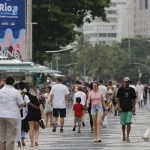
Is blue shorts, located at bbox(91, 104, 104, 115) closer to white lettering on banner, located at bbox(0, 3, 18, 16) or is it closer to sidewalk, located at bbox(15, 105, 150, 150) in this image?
sidewalk, located at bbox(15, 105, 150, 150)

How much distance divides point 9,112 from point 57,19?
36.0 m

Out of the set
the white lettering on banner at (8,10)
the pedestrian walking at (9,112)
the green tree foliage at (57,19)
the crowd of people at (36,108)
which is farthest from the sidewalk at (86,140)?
the green tree foliage at (57,19)

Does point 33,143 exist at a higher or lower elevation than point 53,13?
lower

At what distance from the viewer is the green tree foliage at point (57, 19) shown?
2083 inches

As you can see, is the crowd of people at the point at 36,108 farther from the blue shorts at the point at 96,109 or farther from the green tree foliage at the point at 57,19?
the green tree foliage at the point at 57,19

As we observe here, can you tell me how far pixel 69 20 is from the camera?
53.3m

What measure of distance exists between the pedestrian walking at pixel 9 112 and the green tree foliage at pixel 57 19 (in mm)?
35286

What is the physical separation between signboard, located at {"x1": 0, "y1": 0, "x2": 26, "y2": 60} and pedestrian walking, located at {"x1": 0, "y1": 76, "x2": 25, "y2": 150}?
79.0 ft

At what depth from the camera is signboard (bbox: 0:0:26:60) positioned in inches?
1631

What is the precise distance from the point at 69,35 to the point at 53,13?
2655 millimetres

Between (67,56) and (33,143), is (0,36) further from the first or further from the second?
(67,56)

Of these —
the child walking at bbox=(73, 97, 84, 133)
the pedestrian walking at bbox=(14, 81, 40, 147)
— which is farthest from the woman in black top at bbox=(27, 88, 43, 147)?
the child walking at bbox=(73, 97, 84, 133)

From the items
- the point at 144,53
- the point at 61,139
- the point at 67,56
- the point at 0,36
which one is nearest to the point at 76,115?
the point at 61,139

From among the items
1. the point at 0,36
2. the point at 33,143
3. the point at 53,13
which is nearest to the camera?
the point at 33,143
